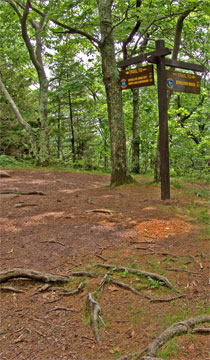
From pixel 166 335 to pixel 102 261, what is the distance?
1.66m

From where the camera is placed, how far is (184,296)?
306 cm

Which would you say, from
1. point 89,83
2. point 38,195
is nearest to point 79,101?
point 89,83

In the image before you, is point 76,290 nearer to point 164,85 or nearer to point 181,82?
point 164,85

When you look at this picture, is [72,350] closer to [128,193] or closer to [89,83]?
[128,193]

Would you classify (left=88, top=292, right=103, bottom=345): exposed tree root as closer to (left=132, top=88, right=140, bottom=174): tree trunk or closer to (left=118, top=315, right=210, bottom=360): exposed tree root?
(left=118, top=315, right=210, bottom=360): exposed tree root

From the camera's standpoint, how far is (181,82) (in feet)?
22.6

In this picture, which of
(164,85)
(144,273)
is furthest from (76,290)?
(164,85)

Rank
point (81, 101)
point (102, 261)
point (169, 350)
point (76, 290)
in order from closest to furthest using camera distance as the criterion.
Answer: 1. point (169, 350)
2. point (76, 290)
3. point (102, 261)
4. point (81, 101)

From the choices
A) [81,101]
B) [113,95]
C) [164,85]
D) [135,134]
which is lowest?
[135,134]

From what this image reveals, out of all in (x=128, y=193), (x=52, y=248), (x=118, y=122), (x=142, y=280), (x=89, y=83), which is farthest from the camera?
(x=89, y=83)

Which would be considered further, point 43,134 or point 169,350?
point 43,134

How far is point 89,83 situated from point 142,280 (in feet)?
44.8

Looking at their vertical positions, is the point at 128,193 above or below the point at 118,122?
below

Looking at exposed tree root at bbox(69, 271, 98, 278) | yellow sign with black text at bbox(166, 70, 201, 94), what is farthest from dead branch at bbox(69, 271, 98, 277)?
yellow sign with black text at bbox(166, 70, 201, 94)
